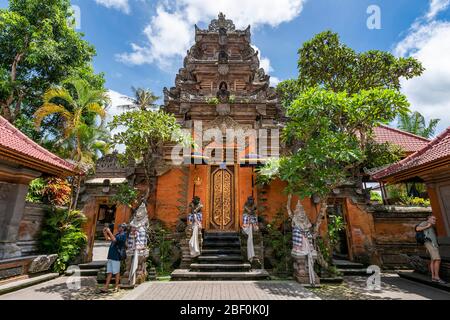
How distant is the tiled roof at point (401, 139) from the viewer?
1452cm

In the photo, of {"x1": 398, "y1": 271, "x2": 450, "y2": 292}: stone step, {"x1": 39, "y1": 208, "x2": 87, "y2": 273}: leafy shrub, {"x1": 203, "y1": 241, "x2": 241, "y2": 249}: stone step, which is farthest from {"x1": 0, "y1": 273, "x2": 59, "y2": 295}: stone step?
{"x1": 398, "y1": 271, "x2": 450, "y2": 292}: stone step

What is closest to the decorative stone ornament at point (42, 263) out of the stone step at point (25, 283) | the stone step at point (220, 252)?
the stone step at point (25, 283)

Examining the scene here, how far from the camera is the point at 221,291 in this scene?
6.12 metres

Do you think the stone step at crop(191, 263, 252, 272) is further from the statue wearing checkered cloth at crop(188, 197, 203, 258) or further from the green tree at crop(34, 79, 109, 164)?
the green tree at crop(34, 79, 109, 164)

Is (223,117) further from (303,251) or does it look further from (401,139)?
(401,139)

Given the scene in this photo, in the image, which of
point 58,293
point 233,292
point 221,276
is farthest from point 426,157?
point 58,293

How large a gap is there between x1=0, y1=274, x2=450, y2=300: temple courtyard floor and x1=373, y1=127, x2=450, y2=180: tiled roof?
11.3 ft

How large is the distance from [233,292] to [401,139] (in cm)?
1541

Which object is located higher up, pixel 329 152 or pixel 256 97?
pixel 256 97

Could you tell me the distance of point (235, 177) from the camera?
10922 mm

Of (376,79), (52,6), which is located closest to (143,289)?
(376,79)

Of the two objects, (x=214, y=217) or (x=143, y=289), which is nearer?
(x=143, y=289)
